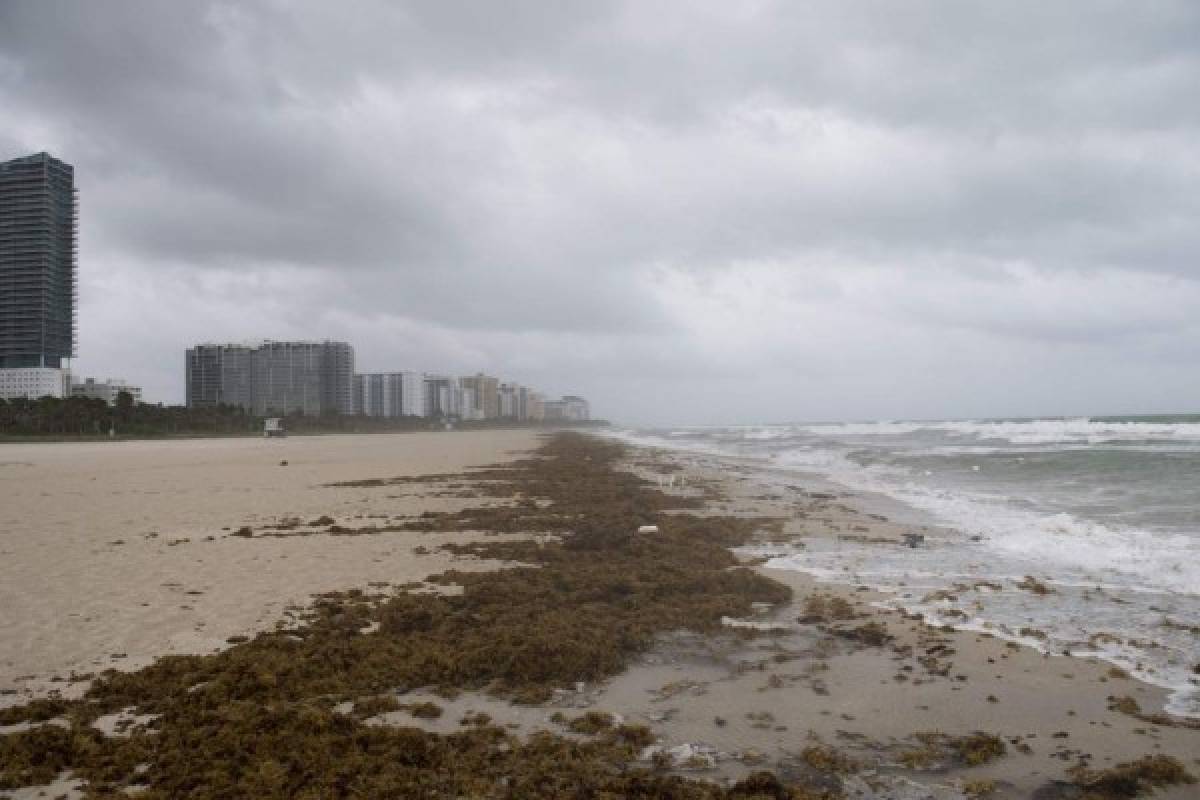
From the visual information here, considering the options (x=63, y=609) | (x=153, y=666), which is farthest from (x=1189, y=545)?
(x=63, y=609)

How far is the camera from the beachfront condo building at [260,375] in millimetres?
156875

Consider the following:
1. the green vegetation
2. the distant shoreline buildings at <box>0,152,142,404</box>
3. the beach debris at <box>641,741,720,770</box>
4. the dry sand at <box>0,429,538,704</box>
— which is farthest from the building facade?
the beach debris at <box>641,741,720,770</box>

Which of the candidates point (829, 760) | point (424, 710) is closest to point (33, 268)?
point (424, 710)

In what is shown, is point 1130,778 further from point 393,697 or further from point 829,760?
point 393,697

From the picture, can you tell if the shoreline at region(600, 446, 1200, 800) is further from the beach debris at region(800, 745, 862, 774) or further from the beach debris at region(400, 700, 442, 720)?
the beach debris at region(400, 700, 442, 720)

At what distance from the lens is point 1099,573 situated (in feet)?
33.4

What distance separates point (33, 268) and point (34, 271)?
2.19 feet

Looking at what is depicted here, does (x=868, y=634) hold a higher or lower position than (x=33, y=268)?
lower

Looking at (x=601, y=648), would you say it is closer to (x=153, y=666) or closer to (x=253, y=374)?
(x=153, y=666)

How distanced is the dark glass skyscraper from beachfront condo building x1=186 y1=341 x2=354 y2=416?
1355 inches

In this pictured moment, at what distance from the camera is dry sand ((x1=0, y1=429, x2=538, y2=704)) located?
22.4 feet

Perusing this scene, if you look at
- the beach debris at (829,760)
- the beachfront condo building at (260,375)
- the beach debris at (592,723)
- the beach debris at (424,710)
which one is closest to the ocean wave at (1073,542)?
the beach debris at (829,760)

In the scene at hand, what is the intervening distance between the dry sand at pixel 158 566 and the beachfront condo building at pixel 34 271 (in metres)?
126

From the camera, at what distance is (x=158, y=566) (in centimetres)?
1026
